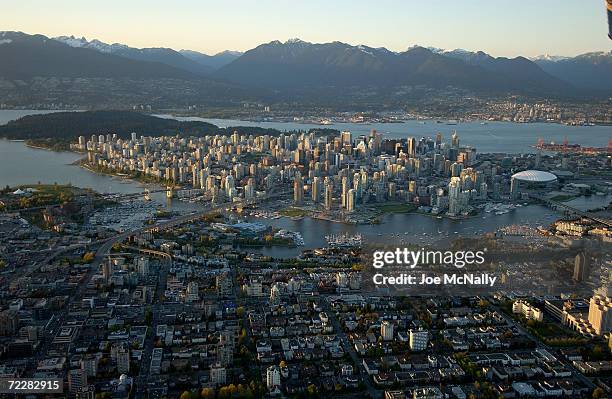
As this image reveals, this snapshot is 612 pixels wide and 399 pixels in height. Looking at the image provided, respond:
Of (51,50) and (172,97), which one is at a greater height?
(51,50)

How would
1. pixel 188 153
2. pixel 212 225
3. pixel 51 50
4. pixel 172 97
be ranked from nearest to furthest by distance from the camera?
1. pixel 212 225
2. pixel 188 153
3. pixel 172 97
4. pixel 51 50

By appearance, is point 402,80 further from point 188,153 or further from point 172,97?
point 188,153

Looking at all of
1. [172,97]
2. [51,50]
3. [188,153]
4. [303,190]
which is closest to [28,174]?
[188,153]

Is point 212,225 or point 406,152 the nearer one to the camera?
point 212,225

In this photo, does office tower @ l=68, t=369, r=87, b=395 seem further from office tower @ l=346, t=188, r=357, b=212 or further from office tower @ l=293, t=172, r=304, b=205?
office tower @ l=293, t=172, r=304, b=205

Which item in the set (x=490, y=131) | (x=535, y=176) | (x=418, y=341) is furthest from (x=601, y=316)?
(x=490, y=131)

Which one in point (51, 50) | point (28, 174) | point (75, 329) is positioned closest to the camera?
point (75, 329)

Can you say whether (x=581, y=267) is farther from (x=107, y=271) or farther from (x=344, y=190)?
(x=344, y=190)
